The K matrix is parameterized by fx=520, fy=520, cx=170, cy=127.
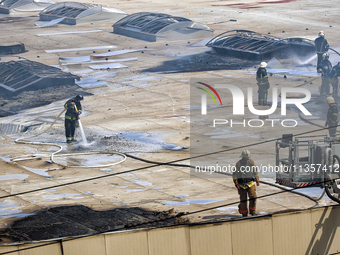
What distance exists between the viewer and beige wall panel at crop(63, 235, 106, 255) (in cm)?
931

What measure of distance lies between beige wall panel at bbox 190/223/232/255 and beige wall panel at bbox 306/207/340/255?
1973 millimetres

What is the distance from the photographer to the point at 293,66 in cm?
2777

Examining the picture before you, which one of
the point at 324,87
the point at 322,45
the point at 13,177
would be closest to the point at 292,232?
the point at 13,177

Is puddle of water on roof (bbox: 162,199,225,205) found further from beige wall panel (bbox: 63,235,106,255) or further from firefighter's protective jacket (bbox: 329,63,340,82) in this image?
firefighter's protective jacket (bbox: 329,63,340,82)

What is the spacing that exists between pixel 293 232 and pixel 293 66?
18211mm

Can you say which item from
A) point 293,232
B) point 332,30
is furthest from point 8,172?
point 332,30

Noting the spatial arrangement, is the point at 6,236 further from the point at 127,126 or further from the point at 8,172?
the point at 127,126

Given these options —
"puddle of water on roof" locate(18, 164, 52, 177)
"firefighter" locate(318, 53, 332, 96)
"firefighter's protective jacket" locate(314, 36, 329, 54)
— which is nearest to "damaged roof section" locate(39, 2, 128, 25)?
"firefighter's protective jacket" locate(314, 36, 329, 54)

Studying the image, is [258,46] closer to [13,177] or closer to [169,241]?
[13,177]

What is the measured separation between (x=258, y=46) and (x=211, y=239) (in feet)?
71.1

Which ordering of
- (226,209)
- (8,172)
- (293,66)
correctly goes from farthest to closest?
(293,66) < (8,172) < (226,209)

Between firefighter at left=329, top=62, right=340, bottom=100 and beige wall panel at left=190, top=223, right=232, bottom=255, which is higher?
firefighter at left=329, top=62, right=340, bottom=100

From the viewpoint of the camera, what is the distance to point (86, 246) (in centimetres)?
950

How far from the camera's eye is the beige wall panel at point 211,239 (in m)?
10.2
